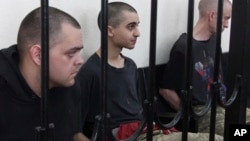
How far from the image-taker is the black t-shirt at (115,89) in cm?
216

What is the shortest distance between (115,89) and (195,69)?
760mm

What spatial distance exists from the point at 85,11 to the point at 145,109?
1191 millimetres

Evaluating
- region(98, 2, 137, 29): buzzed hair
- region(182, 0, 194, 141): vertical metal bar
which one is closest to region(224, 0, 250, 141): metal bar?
region(182, 0, 194, 141): vertical metal bar

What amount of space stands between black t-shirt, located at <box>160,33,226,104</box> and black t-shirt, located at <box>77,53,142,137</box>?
1.20ft

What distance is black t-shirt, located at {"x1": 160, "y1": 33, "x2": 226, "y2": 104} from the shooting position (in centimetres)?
275

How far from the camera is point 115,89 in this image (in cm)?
231

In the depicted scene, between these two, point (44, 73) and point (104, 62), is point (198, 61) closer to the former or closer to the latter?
point (104, 62)

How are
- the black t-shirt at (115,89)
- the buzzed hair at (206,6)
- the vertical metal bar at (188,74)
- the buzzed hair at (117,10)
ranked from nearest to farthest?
the vertical metal bar at (188,74)
the black t-shirt at (115,89)
the buzzed hair at (117,10)
the buzzed hair at (206,6)

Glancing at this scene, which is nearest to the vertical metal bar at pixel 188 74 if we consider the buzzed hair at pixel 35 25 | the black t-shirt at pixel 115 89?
the buzzed hair at pixel 35 25

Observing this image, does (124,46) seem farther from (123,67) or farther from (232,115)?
(232,115)

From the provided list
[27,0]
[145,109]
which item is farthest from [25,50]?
[145,109]

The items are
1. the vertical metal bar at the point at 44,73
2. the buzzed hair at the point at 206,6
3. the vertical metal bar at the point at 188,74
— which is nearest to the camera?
the vertical metal bar at the point at 44,73

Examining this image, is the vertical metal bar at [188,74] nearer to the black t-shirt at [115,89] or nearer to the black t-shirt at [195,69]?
the black t-shirt at [115,89]

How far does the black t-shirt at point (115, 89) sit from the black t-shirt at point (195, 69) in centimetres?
37
